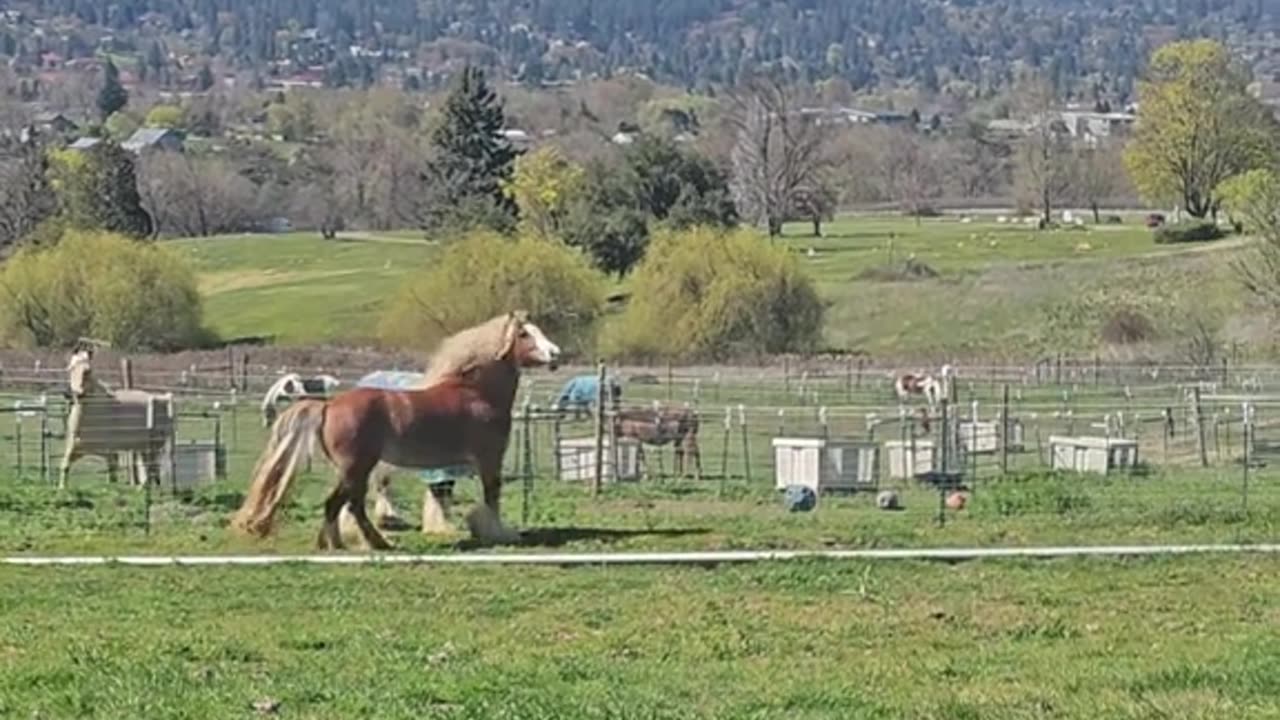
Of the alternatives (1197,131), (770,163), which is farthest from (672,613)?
(770,163)

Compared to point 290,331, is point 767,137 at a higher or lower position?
higher

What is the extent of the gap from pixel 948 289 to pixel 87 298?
30.5 meters

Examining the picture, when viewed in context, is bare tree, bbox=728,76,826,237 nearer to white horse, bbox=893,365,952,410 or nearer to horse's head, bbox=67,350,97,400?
white horse, bbox=893,365,952,410

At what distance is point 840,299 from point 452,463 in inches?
2559

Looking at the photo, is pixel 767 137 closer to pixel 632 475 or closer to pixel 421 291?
pixel 421 291

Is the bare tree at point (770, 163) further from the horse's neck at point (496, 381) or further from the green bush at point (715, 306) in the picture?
the horse's neck at point (496, 381)

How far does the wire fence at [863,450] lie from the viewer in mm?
26406

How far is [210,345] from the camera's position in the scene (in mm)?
81938

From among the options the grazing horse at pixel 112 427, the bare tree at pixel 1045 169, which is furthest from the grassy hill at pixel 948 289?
the grazing horse at pixel 112 427

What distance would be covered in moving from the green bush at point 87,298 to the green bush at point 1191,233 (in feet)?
143

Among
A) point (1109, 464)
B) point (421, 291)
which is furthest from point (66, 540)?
point (421, 291)

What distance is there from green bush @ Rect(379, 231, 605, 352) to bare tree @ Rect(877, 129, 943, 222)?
86863 millimetres

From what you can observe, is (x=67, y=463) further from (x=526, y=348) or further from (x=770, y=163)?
(x=770, y=163)

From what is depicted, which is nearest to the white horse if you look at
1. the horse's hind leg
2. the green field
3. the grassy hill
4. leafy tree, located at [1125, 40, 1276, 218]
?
the green field
